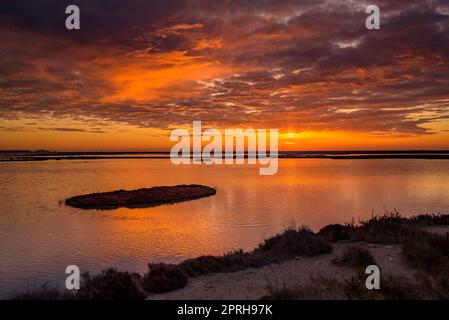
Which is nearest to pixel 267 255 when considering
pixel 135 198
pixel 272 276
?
pixel 272 276

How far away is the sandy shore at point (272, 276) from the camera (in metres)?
11.0

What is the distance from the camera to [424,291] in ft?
34.0

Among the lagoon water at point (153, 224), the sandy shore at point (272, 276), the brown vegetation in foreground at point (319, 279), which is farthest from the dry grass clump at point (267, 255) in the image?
the lagoon water at point (153, 224)

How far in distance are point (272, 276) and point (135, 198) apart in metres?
31.5

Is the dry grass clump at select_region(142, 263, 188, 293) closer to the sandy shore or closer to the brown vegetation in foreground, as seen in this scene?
the brown vegetation in foreground

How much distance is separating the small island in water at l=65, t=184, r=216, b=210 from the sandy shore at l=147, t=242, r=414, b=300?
2731 centimetres

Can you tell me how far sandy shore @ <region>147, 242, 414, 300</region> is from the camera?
36.2ft

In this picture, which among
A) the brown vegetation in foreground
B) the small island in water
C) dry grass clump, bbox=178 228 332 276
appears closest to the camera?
the brown vegetation in foreground

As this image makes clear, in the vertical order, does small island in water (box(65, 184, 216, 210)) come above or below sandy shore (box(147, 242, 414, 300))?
below

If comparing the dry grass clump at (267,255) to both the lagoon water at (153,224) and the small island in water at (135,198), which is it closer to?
the lagoon water at (153,224)

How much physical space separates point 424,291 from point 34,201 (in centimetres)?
4034

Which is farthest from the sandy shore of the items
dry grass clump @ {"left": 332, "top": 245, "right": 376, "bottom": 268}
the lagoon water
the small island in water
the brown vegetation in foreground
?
the small island in water
